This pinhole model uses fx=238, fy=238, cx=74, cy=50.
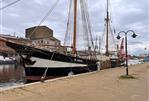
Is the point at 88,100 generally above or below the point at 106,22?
below

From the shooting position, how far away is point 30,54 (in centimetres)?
1902

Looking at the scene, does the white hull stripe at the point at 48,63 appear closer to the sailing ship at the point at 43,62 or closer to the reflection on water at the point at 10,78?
the sailing ship at the point at 43,62

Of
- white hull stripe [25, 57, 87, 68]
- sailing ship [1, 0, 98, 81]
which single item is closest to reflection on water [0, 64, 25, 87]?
sailing ship [1, 0, 98, 81]

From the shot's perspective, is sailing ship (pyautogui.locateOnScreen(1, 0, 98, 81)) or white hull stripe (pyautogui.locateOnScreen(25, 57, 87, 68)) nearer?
sailing ship (pyautogui.locateOnScreen(1, 0, 98, 81))

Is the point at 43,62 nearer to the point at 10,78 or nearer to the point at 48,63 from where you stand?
the point at 48,63

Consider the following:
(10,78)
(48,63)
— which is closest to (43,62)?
(48,63)

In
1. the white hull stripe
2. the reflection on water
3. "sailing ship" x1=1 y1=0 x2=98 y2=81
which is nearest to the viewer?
"sailing ship" x1=1 y1=0 x2=98 y2=81

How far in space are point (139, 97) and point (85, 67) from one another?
13.7 metres

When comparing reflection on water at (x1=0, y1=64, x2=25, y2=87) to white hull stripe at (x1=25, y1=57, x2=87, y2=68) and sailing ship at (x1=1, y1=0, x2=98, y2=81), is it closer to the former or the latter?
sailing ship at (x1=1, y1=0, x2=98, y2=81)

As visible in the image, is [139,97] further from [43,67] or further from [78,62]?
[78,62]

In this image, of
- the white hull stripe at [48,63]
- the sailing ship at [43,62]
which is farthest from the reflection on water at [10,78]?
the white hull stripe at [48,63]

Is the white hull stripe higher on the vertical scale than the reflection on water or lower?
higher

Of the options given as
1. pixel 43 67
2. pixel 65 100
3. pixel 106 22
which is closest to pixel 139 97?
pixel 65 100

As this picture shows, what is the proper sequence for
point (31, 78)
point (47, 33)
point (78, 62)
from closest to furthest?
point (31, 78) < point (78, 62) < point (47, 33)
